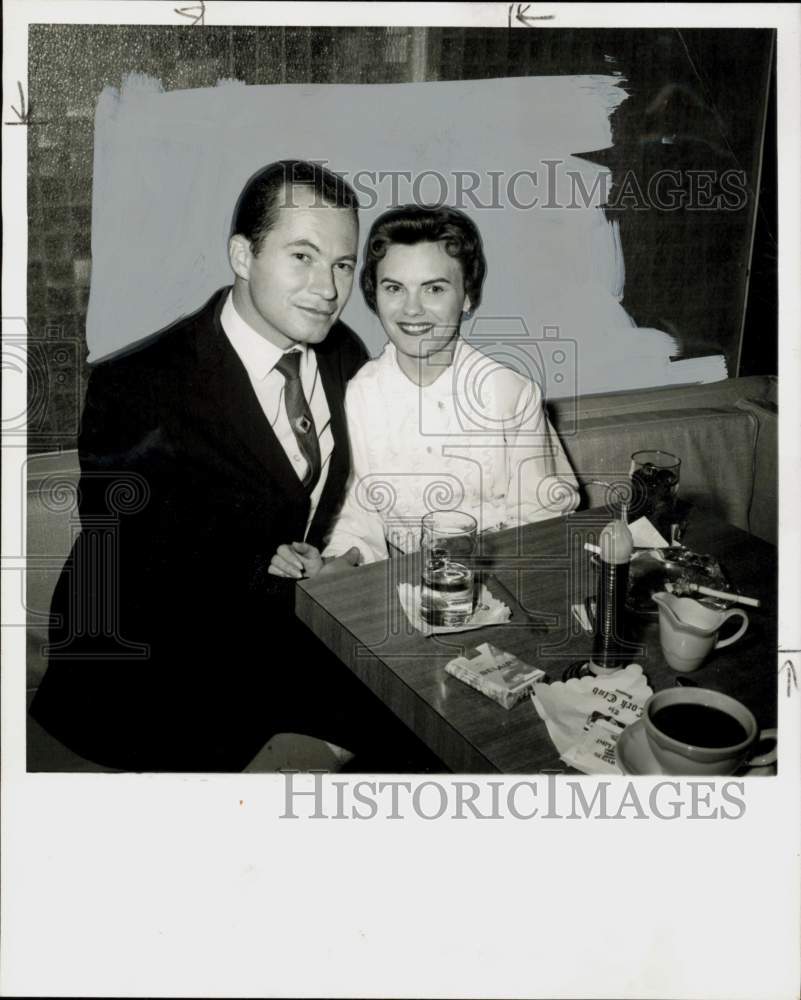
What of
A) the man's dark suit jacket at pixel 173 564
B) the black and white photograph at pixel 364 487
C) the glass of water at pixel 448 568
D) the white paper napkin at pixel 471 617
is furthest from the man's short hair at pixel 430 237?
the white paper napkin at pixel 471 617

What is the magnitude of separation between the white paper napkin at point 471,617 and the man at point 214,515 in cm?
24

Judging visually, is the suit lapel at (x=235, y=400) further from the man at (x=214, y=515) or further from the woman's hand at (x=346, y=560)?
the woman's hand at (x=346, y=560)

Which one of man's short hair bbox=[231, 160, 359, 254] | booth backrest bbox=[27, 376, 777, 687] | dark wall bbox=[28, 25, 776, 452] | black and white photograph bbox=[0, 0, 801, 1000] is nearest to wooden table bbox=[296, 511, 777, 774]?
black and white photograph bbox=[0, 0, 801, 1000]

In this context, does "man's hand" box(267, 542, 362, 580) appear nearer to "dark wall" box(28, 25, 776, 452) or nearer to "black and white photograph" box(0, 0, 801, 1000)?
"black and white photograph" box(0, 0, 801, 1000)

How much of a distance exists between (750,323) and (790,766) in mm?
702

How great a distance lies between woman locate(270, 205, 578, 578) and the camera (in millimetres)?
1597

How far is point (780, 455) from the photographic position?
1.51 metres

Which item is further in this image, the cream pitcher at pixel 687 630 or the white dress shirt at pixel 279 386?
the white dress shirt at pixel 279 386

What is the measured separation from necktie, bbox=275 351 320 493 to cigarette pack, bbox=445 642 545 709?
46 cm

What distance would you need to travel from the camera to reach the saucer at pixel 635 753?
1.19m

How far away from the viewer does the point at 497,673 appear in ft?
4.20

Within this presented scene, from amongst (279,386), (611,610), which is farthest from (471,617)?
(279,386)

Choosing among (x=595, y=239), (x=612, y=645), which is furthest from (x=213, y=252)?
(x=612, y=645)

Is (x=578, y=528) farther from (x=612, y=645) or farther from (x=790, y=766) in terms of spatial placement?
(x=790, y=766)
